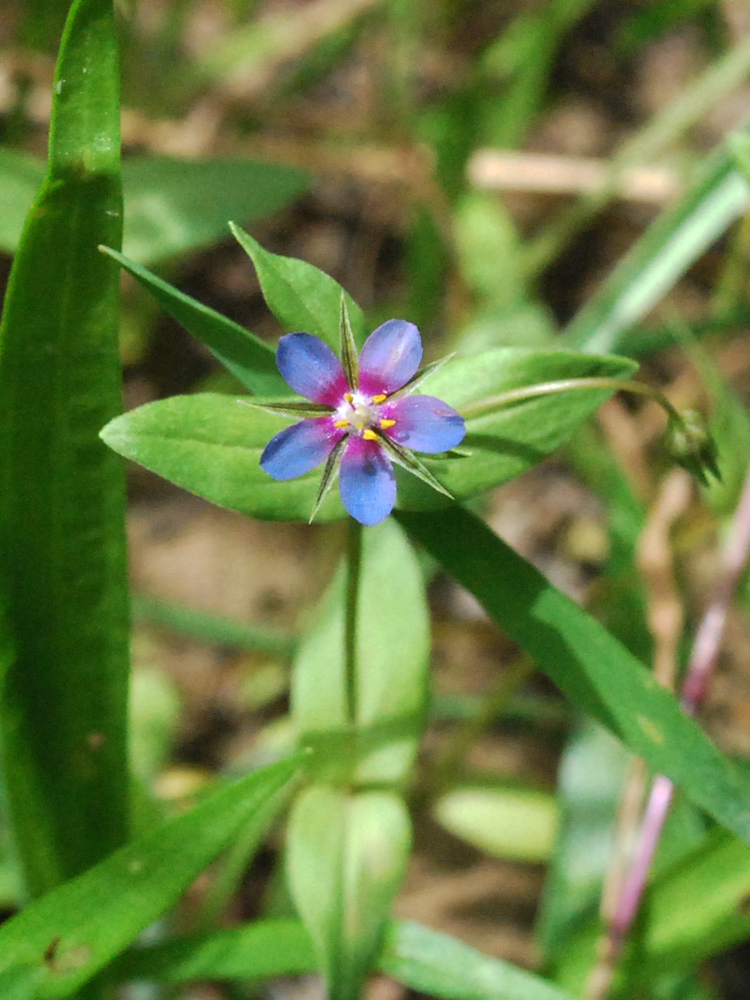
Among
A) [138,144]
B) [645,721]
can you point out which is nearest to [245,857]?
[645,721]

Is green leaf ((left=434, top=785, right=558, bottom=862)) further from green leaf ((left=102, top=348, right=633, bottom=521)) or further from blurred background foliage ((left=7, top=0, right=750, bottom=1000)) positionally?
green leaf ((left=102, top=348, right=633, bottom=521))

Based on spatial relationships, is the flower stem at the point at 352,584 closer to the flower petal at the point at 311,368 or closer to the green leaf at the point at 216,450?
the green leaf at the point at 216,450

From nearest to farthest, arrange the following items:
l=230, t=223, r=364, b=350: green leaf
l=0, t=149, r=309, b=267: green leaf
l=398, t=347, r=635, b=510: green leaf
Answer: l=230, t=223, r=364, b=350: green leaf < l=398, t=347, r=635, b=510: green leaf < l=0, t=149, r=309, b=267: green leaf

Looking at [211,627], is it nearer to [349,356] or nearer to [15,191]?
[15,191]

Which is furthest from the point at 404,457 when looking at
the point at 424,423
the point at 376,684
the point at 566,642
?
the point at 376,684

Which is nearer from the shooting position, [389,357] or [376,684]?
[389,357]

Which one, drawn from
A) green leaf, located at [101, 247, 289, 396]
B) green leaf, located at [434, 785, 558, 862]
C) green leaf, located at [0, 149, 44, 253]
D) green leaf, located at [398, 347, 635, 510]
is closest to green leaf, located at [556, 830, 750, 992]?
green leaf, located at [434, 785, 558, 862]

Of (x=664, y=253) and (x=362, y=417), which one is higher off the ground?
(x=664, y=253)
